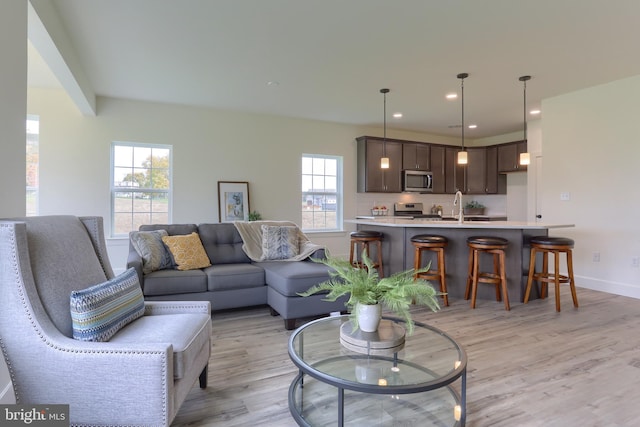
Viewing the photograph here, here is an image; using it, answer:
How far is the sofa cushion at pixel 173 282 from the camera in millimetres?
3045

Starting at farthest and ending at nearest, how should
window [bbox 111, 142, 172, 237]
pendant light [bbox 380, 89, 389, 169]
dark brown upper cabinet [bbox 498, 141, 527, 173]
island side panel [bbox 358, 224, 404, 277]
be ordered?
1. dark brown upper cabinet [bbox 498, 141, 527, 173]
2. window [bbox 111, 142, 172, 237]
3. pendant light [bbox 380, 89, 389, 169]
4. island side panel [bbox 358, 224, 404, 277]

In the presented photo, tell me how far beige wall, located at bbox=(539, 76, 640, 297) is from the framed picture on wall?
454 centimetres

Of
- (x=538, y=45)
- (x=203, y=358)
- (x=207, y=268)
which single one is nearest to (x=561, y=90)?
(x=538, y=45)

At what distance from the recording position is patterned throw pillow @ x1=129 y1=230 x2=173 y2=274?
3.17m

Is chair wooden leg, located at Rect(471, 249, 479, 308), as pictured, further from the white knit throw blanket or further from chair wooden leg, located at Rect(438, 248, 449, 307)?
the white knit throw blanket

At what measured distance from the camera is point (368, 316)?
1.70 meters

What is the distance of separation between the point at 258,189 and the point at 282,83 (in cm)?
199

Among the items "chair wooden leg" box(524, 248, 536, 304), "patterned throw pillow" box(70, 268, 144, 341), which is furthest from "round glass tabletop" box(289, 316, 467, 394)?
"chair wooden leg" box(524, 248, 536, 304)

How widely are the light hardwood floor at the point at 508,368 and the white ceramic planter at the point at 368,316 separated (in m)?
0.62

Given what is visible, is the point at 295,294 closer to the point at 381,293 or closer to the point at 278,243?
the point at 278,243

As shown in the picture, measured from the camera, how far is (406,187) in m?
6.65

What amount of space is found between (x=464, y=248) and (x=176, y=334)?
3440 millimetres

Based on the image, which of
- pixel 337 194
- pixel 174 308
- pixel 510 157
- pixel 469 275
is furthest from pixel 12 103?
pixel 510 157

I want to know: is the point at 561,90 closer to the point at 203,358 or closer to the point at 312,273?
the point at 312,273
